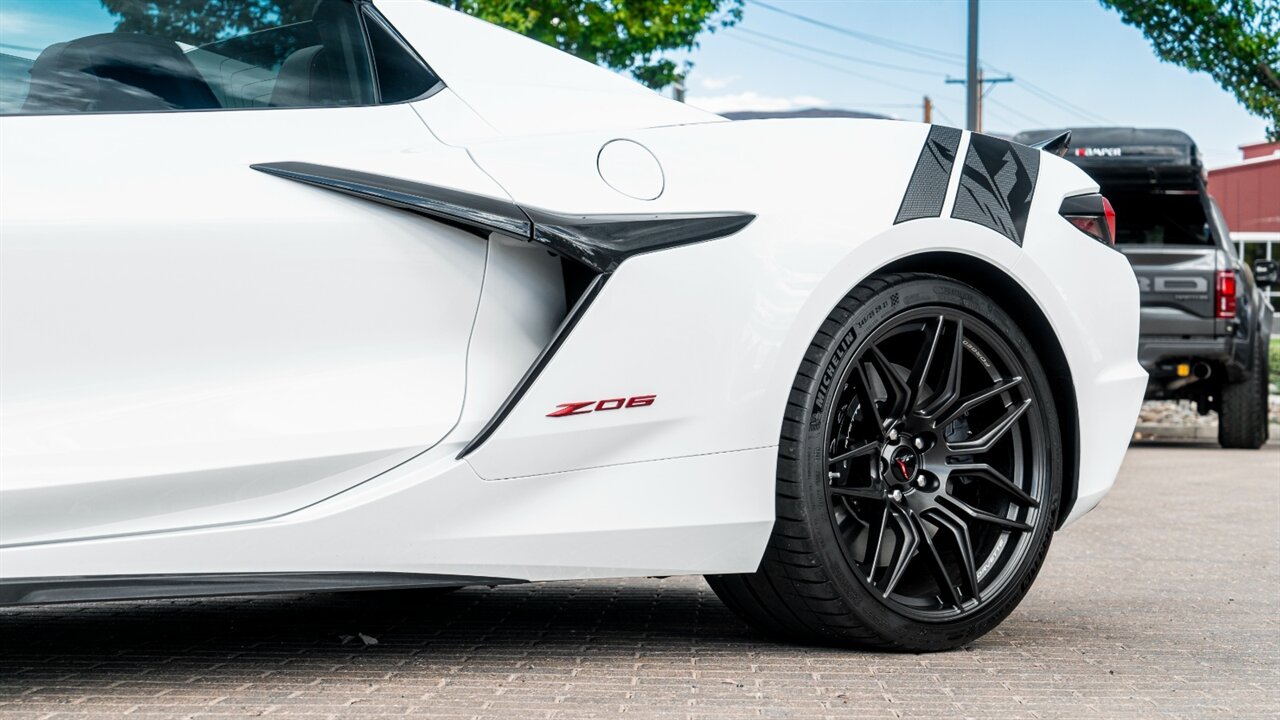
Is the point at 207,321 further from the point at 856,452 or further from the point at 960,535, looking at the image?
the point at 960,535

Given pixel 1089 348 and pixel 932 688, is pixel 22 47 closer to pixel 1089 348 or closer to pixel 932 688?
pixel 932 688

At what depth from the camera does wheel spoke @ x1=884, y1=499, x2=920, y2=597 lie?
3.11 meters

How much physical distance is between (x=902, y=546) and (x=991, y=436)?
0.35 m

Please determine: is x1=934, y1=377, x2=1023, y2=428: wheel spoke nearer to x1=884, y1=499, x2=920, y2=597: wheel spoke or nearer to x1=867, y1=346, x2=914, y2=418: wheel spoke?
x1=867, y1=346, x2=914, y2=418: wheel spoke

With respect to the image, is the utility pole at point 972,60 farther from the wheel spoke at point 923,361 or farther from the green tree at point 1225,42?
the wheel spoke at point 923,361

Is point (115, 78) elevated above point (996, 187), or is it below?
above

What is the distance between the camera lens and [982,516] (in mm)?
3248

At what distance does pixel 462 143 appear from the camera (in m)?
2.81

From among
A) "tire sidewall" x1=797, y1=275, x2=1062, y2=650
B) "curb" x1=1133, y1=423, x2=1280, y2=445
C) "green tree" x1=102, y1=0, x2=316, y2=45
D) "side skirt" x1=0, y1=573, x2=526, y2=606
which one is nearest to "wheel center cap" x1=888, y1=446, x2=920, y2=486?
"tire sidewall" x1=797, y1=275, x2=1062, y2=650

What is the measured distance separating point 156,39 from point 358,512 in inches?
40.6

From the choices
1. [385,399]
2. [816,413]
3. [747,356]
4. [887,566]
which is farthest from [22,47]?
[887,566]

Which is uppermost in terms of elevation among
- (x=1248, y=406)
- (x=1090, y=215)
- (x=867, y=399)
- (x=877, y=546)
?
(x=1090, y=215)

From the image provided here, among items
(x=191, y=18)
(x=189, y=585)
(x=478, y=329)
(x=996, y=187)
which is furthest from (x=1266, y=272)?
(x=189, y=585)

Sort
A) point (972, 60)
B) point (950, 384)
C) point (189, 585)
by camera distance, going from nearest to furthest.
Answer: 1. point (189, 585)
2. point (950, 384)
3. point (972, 60)
